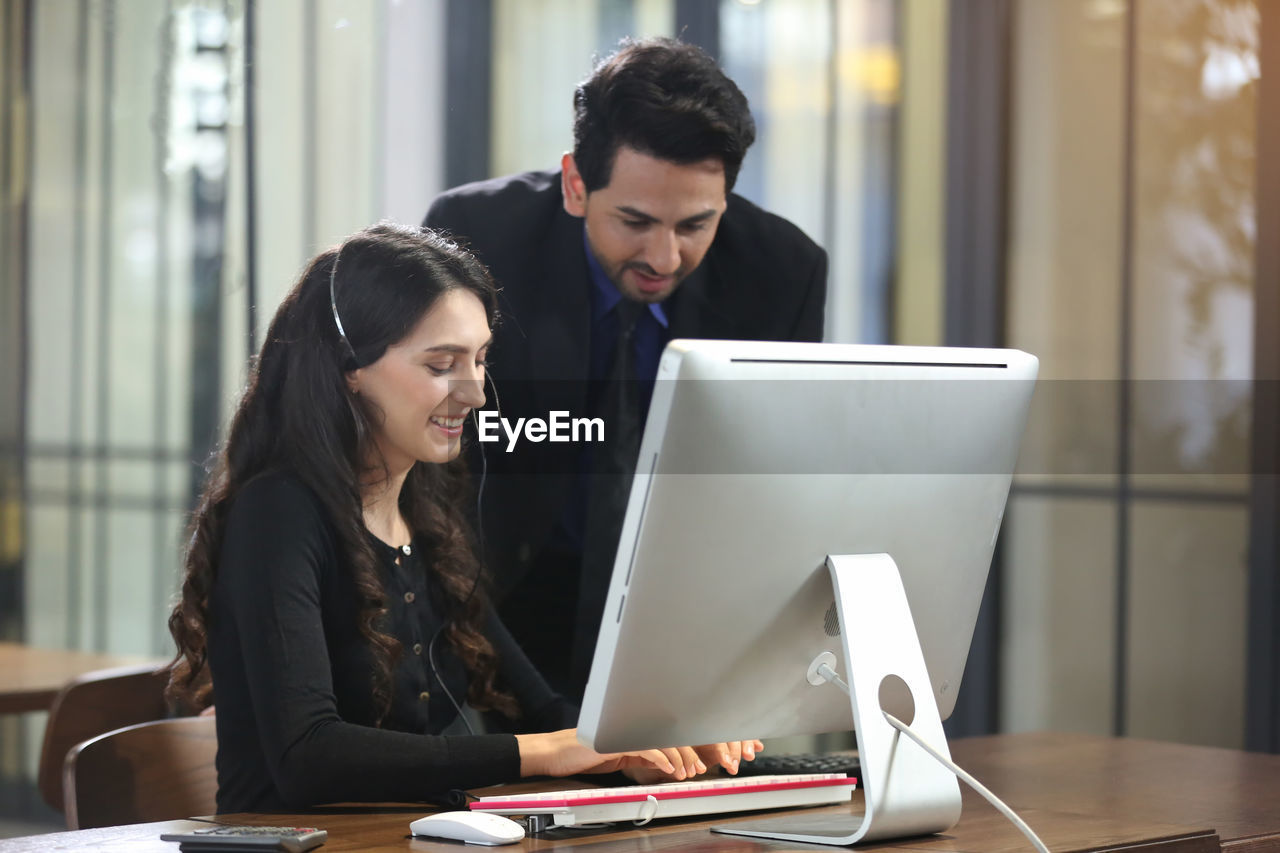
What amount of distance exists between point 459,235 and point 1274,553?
185cm

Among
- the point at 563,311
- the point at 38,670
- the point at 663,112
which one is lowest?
the point at 38,670

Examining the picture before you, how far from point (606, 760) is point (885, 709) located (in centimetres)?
35

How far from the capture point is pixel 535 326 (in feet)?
7.16

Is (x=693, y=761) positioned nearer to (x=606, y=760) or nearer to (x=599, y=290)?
(x=606, y=760)

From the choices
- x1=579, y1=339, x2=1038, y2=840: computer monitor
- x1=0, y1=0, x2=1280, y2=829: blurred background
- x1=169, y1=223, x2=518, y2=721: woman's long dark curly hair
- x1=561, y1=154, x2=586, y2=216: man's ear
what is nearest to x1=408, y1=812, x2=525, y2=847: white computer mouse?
x1=579, y1=339, x2=1038, y2=840: computer monitor

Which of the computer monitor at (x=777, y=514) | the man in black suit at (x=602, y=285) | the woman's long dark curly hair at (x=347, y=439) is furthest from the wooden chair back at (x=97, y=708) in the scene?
the computer monitor at (x=777, y=514)

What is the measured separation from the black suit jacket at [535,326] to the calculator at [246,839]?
3.00 feet

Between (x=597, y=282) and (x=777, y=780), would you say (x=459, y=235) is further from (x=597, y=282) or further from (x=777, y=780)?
(x=777, y=780)

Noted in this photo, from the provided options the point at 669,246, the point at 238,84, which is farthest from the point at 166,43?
the point at 669,246

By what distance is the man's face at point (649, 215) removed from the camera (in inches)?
78.7

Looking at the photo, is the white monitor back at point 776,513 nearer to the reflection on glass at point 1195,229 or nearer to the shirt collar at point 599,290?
the shirt collar at point 599,290

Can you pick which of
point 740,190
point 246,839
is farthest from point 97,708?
point 740,190

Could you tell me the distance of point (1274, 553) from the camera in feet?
9.77

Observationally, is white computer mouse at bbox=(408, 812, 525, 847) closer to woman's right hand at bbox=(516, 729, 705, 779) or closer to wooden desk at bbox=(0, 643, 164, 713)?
woman's right hand at bbox=(516, 729, 705, 779)
